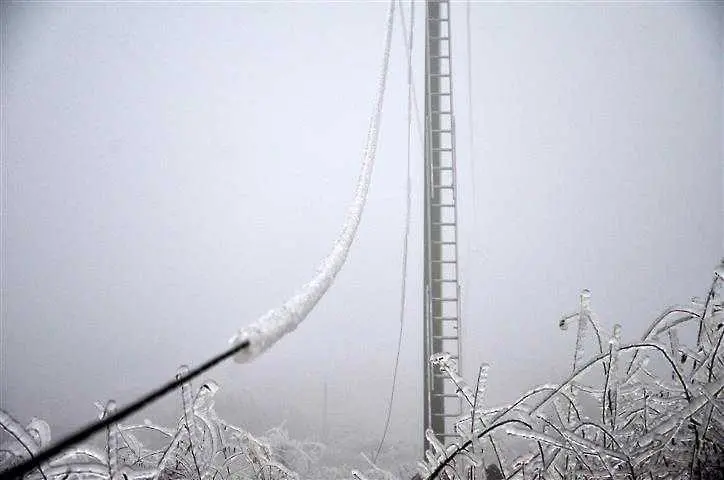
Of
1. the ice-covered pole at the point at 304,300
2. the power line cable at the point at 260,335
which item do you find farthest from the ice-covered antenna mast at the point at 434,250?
the power line cable at the point at 260,335

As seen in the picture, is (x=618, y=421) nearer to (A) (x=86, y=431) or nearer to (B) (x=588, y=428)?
(B) (x=588, y=428)

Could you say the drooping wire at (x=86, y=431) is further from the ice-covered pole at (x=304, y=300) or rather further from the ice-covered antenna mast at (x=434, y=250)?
the ice-covered antenna mast at (x=434, y=250)

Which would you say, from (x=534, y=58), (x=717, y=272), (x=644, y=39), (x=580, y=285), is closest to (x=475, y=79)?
(x=534, y=58)

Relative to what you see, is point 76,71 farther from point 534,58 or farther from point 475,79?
point 534,58

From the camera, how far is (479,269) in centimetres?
1145

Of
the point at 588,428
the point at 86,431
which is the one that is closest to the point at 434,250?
the point at 588,428

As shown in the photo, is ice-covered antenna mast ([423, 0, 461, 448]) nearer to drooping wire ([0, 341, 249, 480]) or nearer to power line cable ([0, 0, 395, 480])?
power line cable ([0, 0, 395, 480])

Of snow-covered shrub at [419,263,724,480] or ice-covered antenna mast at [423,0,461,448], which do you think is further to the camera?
ice-covered antenna mast at [423,0,461,448]

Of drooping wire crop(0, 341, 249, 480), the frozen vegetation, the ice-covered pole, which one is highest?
the ice-covered pole

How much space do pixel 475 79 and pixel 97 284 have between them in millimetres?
21638

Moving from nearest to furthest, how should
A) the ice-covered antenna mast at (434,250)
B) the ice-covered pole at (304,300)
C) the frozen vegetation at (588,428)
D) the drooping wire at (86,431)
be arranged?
the drooping wire at (86,431) < the ice-covered pole at (304,300) < the frozen vegetation at (588,428) < the ice-covered antenna mast at (434,250)

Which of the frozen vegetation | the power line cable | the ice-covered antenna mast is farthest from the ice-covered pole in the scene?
the ice-covered antenna mast

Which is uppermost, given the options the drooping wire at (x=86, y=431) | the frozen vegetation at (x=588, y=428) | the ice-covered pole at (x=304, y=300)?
the ice-covered pole at (x=304, y=300)

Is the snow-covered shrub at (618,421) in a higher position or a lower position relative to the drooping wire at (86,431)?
lower
